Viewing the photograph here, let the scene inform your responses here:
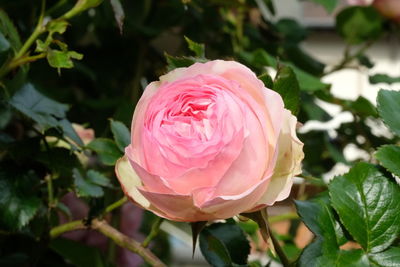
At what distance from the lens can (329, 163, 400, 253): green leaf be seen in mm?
309

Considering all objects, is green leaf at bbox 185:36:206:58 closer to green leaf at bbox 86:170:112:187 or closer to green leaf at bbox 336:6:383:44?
green leaf at bbox 86:170:112:187

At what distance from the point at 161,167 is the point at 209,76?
5 cm

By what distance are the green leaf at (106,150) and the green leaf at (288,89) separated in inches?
4.9

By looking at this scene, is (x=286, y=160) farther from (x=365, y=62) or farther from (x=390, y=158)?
(x=365, y=62)

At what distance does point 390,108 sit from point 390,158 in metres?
0.03

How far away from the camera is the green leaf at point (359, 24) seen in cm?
78

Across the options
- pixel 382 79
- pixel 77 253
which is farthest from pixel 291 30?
pixel 77 253

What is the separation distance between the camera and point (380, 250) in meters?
0.31

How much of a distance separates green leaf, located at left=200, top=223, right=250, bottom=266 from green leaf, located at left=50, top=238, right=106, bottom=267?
0.11 metres

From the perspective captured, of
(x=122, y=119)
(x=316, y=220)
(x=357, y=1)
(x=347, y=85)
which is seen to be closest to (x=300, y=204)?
(x=316, y=220)

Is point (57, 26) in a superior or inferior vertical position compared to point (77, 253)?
superior

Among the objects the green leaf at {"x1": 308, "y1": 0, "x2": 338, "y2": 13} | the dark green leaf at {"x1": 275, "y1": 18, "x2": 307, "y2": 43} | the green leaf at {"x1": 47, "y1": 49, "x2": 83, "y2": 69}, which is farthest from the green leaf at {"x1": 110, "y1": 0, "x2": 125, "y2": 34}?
the dark green leaf at {"x1": 275, "y1": 18, "x2": 307, "y2": 43}

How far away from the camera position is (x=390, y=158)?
0.32 meters

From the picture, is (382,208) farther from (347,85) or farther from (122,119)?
(347,85)
